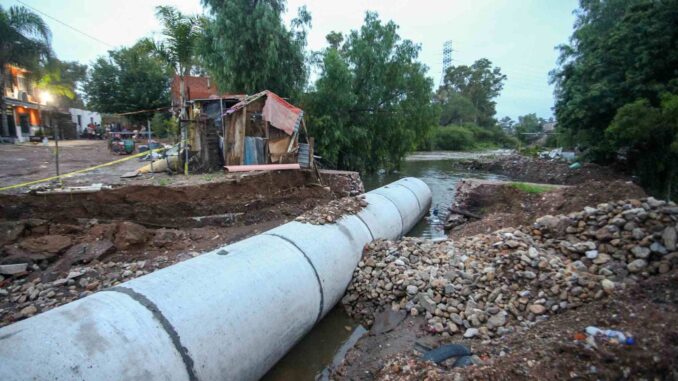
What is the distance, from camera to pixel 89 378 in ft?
7.68

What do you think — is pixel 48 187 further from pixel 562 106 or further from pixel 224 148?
pixel 562 106

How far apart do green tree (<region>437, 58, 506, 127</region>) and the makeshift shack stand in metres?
55.0

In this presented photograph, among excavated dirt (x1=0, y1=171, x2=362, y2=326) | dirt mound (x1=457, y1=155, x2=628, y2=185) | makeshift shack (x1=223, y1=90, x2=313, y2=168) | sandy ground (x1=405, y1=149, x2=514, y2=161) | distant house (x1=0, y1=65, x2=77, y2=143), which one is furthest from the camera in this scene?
sandy ground (x1=405, y1=149, x2=514, y2=161)

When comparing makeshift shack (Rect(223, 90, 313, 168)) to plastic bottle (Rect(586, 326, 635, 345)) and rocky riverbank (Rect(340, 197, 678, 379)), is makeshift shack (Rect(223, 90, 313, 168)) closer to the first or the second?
rocky riverbank (Rect(340, 197, 678, 379))

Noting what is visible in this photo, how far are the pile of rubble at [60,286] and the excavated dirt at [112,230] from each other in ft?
0.05

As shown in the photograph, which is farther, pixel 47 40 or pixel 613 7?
pixel 613 7

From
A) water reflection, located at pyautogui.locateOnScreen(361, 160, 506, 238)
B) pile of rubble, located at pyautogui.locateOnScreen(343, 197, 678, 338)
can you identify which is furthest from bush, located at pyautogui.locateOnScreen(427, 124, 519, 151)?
pile of rubble, located at pyautogui.locateOnScreen(343, 197, 678, 338)

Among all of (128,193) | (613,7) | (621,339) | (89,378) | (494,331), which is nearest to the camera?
(89,378)

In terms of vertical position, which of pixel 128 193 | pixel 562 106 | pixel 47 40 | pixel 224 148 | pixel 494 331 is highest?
pixel 47 40

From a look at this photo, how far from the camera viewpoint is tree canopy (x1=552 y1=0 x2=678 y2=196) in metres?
11.7

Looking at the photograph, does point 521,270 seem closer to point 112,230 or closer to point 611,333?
point 611,333

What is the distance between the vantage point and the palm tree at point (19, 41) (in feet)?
55.9

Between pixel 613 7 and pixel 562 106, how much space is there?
31.6 feet

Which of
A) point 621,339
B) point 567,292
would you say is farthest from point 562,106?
point 621,339
